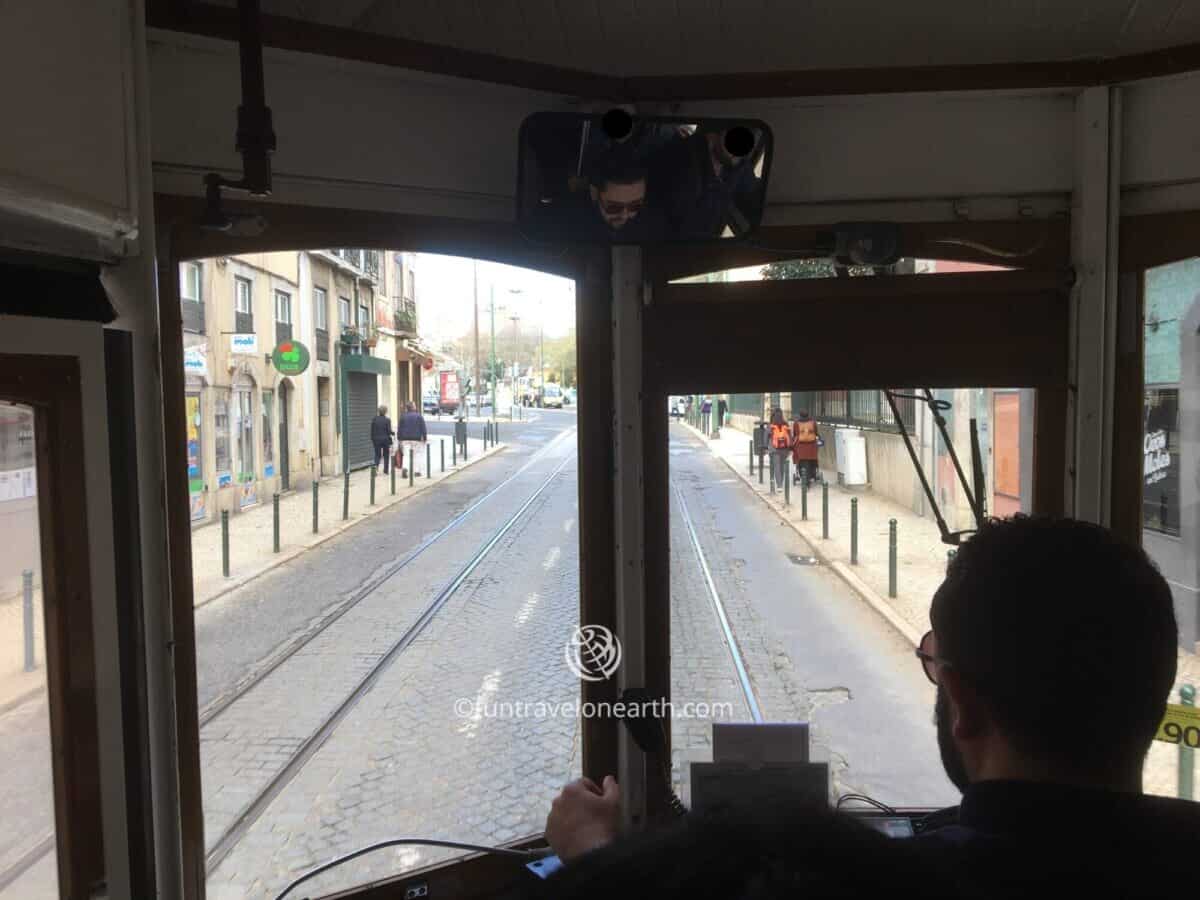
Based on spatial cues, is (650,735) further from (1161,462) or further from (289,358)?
(289,358)

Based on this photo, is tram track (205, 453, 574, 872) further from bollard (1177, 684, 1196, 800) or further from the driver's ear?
bollard (1177, 684, 1196, 800)

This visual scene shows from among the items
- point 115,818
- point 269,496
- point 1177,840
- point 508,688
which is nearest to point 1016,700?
point 1177,840

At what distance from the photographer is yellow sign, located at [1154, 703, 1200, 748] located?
2.21m

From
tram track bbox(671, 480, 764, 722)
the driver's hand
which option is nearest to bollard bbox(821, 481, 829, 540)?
tram track bbox(671, 480, 764, 722)

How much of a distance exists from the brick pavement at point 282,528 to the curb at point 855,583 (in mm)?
3668

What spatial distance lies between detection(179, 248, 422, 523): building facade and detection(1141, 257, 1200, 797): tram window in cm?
543

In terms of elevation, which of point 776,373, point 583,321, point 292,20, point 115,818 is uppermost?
point 292,20

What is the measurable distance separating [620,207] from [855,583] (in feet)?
14.7

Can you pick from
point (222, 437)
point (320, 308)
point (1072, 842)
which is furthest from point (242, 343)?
point (1072, 842)

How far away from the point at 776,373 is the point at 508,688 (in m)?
2.86

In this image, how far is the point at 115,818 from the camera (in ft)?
5.13

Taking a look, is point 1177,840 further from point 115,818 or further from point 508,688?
point 508,688

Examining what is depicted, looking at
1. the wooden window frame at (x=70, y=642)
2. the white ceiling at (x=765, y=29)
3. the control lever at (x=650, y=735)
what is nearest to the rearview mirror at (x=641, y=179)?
the white ceiling at (x=765, y=29)

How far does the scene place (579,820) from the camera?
1432 millimetres
